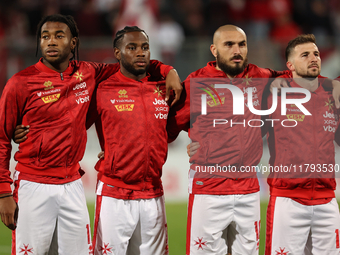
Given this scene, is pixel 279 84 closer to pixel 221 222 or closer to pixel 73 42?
pixel 221 222

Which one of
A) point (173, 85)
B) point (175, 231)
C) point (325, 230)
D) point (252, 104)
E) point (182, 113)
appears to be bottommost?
point (175, 231)

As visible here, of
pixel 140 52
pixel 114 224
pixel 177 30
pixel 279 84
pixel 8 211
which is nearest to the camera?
pixel 8 211

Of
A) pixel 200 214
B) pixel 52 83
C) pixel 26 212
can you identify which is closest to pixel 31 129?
pixel 52 83

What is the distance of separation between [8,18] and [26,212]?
332 inches

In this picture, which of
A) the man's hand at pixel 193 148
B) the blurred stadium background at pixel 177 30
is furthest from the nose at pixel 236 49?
the blurred stadium background at pixel 177 30

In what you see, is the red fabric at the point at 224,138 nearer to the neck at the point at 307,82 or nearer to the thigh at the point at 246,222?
the thigh at the point at 246,222

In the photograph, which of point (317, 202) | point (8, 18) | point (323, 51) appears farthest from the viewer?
point (8, 18)

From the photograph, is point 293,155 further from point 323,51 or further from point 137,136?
point 323,51

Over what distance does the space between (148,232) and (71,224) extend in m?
0.69

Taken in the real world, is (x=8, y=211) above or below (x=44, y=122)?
below

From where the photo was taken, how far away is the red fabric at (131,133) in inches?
157

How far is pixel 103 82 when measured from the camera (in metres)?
4.20

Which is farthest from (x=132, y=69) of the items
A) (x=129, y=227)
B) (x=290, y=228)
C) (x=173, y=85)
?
(x=290, y=228)

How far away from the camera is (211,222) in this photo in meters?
4.11
